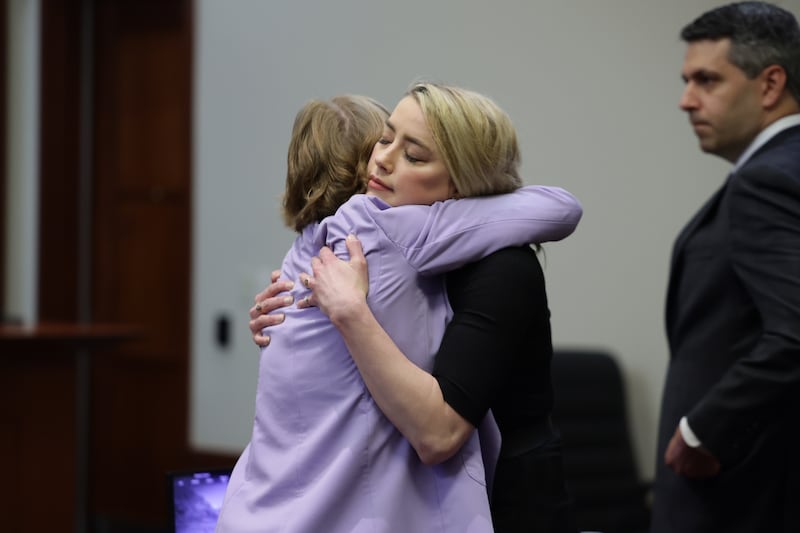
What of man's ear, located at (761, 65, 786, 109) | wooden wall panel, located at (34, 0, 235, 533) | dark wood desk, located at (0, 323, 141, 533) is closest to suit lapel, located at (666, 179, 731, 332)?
man's ear, located at (761, 65, 786, 109)

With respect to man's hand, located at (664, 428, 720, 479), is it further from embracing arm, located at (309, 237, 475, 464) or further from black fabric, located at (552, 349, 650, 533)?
black fabric, located at (552, 349, 650, 533)

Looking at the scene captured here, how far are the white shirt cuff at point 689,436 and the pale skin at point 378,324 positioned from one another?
0.74 metres

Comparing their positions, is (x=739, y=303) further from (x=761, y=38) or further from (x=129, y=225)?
(x=129, y=225)

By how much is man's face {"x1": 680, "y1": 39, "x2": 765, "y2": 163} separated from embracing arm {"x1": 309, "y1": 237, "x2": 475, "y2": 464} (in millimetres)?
1056

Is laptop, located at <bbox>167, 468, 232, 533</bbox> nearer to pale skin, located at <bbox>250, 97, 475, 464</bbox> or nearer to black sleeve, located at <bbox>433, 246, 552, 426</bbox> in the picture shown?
pale skin, located at <bbox>250, 97, 475, 464</bbox>

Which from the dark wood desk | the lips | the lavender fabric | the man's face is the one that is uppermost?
the man's face

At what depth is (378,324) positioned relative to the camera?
138cm

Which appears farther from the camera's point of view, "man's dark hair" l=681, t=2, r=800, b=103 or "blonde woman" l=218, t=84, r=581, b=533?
"man's dark hair" l=681, t=2, r=800, b=103

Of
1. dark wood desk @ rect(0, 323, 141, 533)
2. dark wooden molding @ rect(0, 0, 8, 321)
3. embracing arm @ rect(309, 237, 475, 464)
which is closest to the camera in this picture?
embracing arm @ rect(309, 237, 475, 464)

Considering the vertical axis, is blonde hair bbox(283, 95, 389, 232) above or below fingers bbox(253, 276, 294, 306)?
above

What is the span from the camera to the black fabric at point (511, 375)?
4.51 ft

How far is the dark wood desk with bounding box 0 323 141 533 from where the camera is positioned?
3590mm

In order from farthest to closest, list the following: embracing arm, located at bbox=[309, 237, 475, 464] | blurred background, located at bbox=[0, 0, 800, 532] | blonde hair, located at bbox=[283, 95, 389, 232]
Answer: blurred background, located at bbox=[0, 0, 800, 532] → blonde hair, located at bbox=[283, 95, 389, 232] → embracing arm, located at bbox=[309, 237, 475, 464]

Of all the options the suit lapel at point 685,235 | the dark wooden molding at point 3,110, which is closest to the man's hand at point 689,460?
the suit lapel at point 685,235
